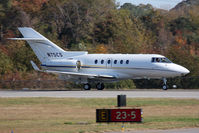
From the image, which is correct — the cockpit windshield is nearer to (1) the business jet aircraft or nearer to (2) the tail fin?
(1) the business jet aircraft

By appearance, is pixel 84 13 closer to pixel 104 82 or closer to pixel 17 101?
pixel 104 82

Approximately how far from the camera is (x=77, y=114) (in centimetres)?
2448

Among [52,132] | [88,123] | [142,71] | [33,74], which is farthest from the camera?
[33,74]

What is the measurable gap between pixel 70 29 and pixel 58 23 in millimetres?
2375

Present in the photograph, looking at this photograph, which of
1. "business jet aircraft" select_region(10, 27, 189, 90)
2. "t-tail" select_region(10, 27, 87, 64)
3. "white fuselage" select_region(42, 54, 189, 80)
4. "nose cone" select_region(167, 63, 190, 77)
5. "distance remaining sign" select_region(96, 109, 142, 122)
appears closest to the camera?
"distance remaining sign" select_region(96, 109, 142, 122)

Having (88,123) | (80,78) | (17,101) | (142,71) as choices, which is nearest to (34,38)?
(80,78)

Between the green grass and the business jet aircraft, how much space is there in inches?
326

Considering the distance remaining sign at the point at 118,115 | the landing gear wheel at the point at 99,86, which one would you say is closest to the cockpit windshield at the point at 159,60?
the landing gear wheel at the point at 99,86

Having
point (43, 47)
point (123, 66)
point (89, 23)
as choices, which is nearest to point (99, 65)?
point (123, 66)

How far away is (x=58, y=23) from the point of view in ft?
268

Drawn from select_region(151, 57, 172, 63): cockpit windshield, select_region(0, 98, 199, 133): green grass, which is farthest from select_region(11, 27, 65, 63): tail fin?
select_region(0, 98, 199, 133): green grass

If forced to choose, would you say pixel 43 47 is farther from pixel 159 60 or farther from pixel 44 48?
pixel 159 60

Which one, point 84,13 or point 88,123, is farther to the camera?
point 84,13

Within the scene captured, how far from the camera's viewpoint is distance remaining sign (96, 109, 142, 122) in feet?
63.5
